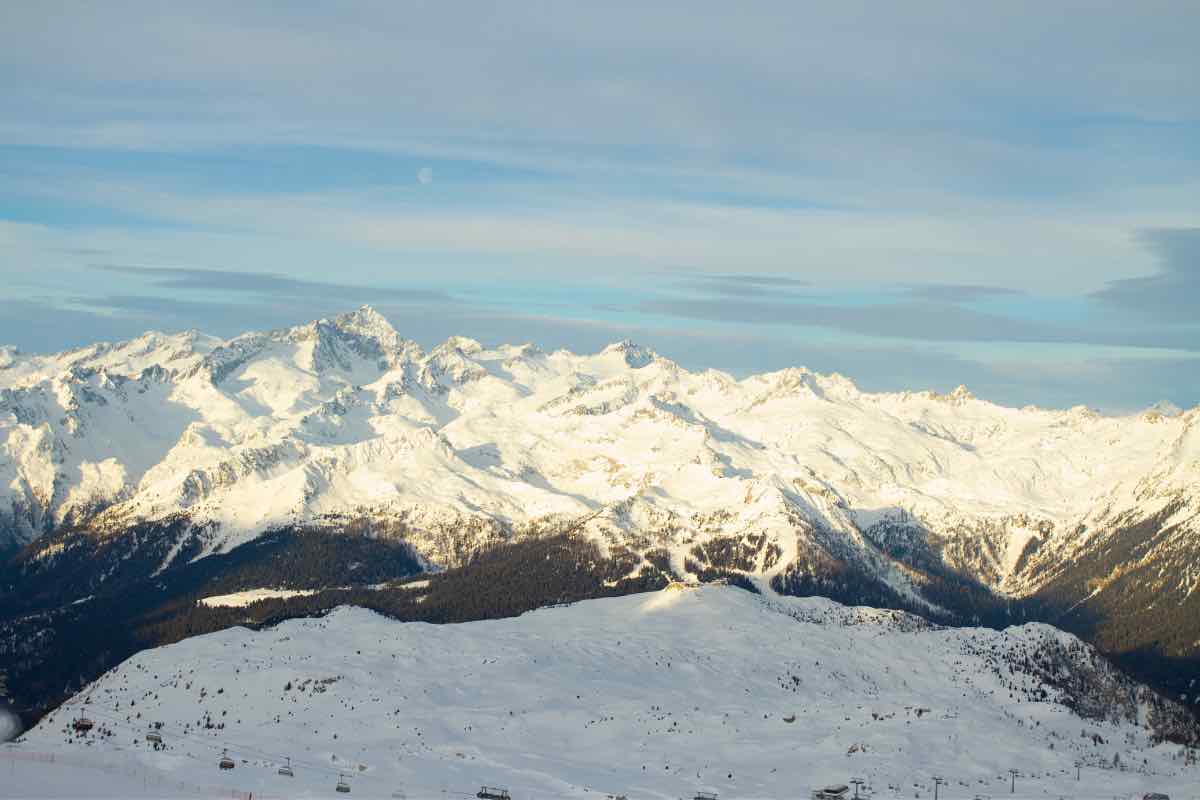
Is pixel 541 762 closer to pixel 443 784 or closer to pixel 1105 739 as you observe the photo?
pixel 443 784

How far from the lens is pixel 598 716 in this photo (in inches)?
5950

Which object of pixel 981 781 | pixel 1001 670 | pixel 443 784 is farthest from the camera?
pixel 1001 670

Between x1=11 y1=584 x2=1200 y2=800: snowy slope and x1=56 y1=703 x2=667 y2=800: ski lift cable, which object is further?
x1=11 y1=584 x2=1200 y2=800: snowy slope

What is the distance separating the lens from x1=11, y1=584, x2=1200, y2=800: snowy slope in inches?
4651

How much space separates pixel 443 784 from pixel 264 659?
2377 inches

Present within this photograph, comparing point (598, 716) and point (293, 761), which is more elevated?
point (293, 761)

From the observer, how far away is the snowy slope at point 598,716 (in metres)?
118

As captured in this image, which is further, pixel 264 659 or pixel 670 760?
pixel 264 659

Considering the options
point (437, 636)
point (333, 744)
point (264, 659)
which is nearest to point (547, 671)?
point (437, 636)

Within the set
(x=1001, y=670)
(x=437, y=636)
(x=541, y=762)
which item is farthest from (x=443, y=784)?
(x=1001, y=670)

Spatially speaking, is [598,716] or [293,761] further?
[598,716]

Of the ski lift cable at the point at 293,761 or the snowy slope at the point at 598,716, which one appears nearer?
the ski lift cable at the point at 293,761

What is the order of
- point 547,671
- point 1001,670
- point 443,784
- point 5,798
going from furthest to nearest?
point 1001,670
point 547,671
point 443,784
point 5,798

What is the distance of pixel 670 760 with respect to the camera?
5241 inches
